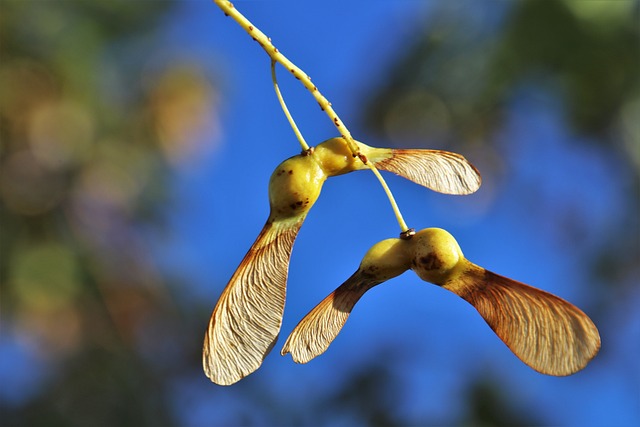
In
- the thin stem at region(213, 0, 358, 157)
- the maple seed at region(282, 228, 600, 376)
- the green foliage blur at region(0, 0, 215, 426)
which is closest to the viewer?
the thin stem at region(213, 0, 358, 157)

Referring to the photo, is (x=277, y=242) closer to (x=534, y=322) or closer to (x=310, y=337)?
(x=310, y=337)

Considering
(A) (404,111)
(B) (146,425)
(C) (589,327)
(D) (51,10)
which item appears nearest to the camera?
(C) (589,327)

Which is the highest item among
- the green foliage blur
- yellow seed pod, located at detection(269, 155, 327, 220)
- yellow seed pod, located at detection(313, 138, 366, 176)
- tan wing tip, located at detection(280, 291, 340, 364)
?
the green foliage blur

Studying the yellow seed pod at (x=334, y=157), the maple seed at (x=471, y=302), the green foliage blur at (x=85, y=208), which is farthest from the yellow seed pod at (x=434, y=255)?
the green foliage blur at (x=85, y=208)

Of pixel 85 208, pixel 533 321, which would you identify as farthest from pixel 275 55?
pixel 85 208

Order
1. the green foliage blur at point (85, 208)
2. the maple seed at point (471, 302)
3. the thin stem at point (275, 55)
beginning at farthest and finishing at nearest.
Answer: the green foliage blur at point (85, 208), the maple seed at point (471, 302), the thin stem at point (275, 55)

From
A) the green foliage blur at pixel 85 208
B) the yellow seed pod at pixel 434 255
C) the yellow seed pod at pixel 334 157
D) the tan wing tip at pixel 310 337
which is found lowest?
the tan wing tip at pixel 310 337

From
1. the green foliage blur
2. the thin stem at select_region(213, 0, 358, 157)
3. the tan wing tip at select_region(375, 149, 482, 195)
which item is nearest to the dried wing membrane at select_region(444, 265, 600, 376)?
the tan wing tip at select_region(375, 149, 482, 195)

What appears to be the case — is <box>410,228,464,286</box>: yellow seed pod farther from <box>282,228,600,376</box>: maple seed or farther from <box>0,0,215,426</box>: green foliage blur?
<box>0,0,215,426</box>: green foliage blur

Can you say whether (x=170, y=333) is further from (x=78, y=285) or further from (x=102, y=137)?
(x=102, y=137)

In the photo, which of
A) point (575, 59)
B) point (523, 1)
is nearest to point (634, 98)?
point (575, 59)

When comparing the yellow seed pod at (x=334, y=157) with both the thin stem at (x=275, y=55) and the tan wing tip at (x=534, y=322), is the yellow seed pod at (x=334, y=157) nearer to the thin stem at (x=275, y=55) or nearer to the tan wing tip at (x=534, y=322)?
the thin stem at (x=275, y=55)
